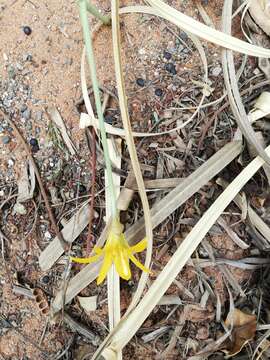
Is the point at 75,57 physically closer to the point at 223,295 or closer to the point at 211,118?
the point at 211,118

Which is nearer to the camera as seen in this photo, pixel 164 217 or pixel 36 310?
pixel 164 217

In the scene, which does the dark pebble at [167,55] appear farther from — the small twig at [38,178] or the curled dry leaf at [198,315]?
the curled dry leaf at [198,315]

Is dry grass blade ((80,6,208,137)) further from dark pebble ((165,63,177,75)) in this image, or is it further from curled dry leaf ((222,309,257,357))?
curled dry leaf ((222,309,257,357))

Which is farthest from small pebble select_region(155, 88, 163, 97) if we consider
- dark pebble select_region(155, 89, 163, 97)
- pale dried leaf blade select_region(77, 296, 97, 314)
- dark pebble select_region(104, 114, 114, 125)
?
pale dried leaf blade select_region(77, 296, 97, 314)

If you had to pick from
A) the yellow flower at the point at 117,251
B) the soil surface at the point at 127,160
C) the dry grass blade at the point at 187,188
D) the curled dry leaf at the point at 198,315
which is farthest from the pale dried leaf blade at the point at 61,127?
the curled dry leaf at the point at 198,315

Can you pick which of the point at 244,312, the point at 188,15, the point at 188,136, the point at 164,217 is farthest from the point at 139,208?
the point at 188,15

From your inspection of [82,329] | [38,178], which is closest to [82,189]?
[38,178]
